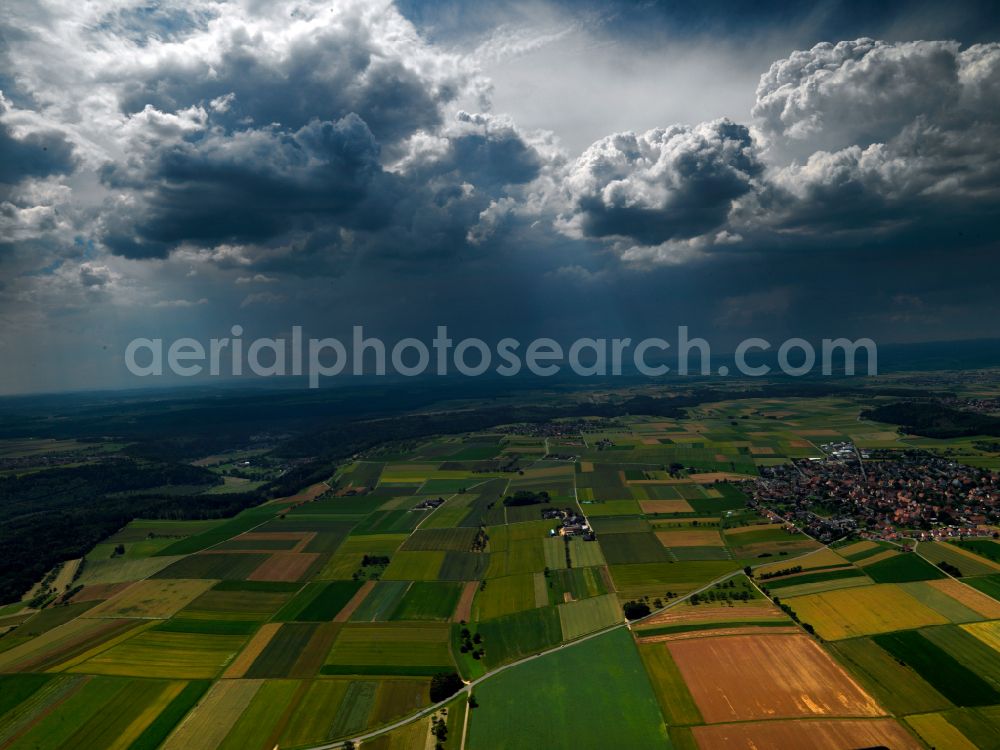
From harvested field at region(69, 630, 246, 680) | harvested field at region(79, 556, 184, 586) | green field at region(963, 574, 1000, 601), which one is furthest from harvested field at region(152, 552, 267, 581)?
green field at region(963, 574, 1000, 601)

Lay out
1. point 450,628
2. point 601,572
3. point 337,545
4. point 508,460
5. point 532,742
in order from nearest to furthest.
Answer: point 532,742
point 450,628
point 601,572
point 337,545
point 508,460

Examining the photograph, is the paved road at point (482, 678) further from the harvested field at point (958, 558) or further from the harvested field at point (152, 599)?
the harvested field at point (152, 599)

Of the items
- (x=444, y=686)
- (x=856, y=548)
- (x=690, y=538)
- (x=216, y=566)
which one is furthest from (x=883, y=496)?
(x=216, y=566)

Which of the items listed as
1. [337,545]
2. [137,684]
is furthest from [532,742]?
[337,545]

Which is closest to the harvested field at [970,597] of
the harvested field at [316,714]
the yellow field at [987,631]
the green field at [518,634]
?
the yellow field at [987,631]

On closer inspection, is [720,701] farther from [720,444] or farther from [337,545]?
[720,444]

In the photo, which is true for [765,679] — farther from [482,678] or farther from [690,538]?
[690,538]
